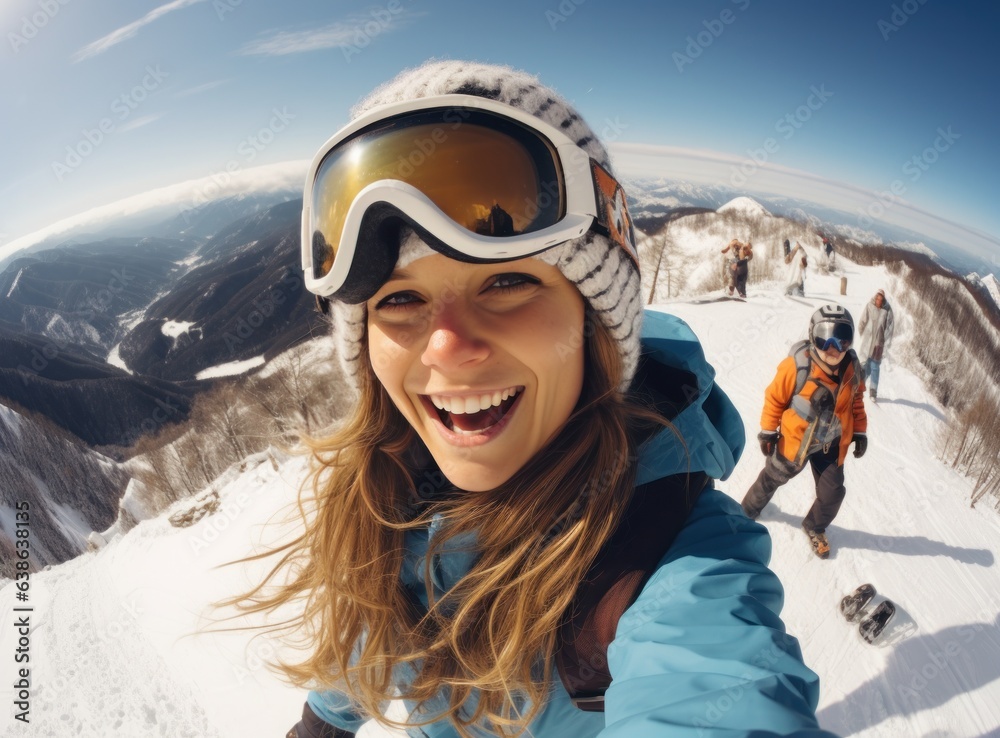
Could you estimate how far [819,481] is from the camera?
331 cm

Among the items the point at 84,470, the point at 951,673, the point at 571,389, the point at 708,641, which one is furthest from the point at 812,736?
the point at 84,470

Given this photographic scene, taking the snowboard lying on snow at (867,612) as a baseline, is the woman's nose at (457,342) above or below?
above

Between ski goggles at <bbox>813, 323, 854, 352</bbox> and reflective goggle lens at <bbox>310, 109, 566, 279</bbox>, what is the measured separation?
271 cm

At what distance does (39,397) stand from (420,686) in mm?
59179

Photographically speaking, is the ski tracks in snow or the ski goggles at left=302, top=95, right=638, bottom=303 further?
the ski tracks in snow

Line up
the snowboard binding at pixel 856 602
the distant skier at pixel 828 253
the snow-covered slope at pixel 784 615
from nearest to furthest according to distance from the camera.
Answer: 1. the snow-covered slope at pixel 784 615
2. the snowboard binding at pixel 856 602
3. the distant skier at pixel 828 253

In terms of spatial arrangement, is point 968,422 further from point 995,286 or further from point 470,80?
point 995,286

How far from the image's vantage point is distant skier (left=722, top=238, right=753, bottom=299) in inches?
414

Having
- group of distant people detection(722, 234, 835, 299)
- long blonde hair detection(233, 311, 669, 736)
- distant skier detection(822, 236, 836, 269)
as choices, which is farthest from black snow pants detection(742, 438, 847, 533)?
distant skier detection(822, 236, 836, 269)

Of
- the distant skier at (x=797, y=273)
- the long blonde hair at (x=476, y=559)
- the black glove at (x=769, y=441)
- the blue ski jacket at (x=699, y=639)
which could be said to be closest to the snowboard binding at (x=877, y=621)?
the black glove at (x=769, y=441)

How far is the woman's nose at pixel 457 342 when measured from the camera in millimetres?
1070

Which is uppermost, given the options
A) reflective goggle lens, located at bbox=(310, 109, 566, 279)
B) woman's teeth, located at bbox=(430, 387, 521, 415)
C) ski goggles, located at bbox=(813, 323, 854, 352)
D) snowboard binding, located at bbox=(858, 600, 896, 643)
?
reflective goggle lens, located at bbox=(310, 109, 566, 279)

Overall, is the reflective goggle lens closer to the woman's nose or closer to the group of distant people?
the woman's nose

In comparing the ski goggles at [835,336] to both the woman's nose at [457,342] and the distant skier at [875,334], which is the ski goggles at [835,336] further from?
the distant skier at [875,334]
